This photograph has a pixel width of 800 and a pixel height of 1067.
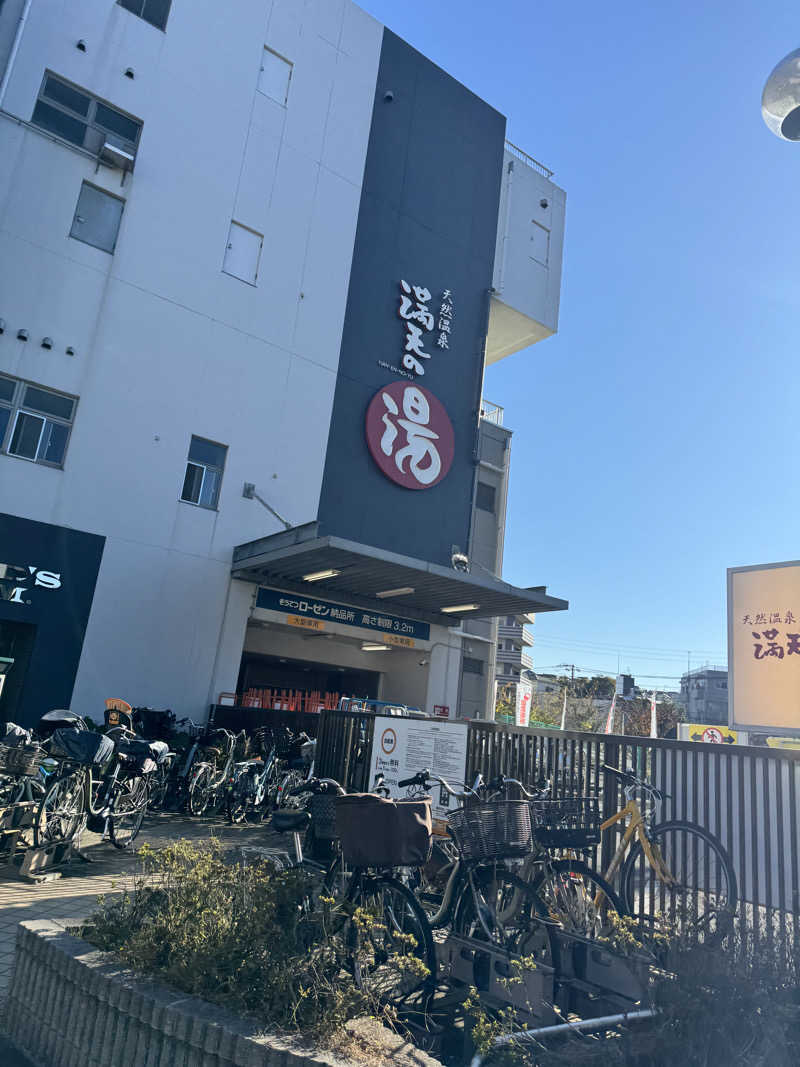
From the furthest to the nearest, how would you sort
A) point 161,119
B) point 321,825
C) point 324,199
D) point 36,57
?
point 324,199 → point 161,119 → point 36,57 → point 321,825

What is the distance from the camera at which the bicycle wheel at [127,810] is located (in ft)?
24.8

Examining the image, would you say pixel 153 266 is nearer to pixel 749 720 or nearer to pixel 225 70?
pixel 225 70

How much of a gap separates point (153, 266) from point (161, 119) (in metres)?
3.37

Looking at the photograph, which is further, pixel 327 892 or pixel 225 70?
pixel 225 70

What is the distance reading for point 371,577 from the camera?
15.2m

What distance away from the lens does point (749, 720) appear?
752 centimetres

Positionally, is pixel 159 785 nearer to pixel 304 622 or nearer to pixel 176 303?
pixel 304 622

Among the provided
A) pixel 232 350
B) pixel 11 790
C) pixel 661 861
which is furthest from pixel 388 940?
pixel 232 350

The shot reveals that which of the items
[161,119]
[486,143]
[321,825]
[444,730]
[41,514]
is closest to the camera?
[321,825]

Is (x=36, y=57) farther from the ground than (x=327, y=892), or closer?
farther from the ground

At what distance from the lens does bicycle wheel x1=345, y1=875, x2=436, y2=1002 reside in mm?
3604

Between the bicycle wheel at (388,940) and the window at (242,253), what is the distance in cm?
1475

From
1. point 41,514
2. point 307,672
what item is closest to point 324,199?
point 41,514

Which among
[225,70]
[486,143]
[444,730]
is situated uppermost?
[486,143]
